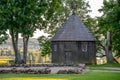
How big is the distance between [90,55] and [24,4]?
46.4 ft

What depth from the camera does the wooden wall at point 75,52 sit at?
63.7 metres

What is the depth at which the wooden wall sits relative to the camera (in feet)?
209

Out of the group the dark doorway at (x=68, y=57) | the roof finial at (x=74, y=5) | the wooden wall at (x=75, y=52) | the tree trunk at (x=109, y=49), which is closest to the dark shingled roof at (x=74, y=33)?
the wooden wall at (x=75, y=52)

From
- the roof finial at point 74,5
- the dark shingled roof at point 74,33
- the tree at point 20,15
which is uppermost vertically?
the roof finial at point 74,5

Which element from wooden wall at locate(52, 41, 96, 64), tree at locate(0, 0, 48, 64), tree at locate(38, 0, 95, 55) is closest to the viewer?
tree at locate(0, 0, 48, 64)

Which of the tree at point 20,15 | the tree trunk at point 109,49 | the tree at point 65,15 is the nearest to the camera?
the tree at point 20,15

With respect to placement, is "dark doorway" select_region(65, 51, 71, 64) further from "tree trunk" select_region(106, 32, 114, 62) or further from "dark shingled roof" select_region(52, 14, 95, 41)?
"tree trunk" select_region(106, 32, 114, 62)

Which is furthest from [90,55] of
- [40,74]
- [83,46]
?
[40,74]

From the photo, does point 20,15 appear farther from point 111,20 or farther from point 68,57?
point 111,20

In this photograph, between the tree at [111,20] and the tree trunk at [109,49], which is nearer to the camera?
the tree at [111,20]

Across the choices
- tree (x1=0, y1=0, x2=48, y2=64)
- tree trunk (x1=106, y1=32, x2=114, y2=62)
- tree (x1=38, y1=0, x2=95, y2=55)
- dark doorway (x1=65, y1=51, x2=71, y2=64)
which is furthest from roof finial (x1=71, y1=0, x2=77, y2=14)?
tree (x1=0, y1=0, x2=48, y2=64)

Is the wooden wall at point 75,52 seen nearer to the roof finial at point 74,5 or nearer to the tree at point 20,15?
the tree at point 20,15

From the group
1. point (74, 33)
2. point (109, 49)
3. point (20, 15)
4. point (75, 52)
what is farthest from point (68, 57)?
point (20, 15)

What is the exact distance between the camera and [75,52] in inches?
2520
